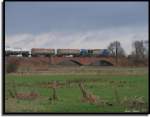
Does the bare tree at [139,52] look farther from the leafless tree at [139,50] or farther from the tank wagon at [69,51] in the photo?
the tank wagon at [69,51]

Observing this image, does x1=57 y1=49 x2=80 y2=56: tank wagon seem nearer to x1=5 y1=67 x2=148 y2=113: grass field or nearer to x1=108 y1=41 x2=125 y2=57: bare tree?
x1=5 y1=67 x2=148 y2=113: grass field

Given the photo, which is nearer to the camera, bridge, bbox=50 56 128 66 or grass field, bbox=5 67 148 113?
grass field, bbox=5 67 148 113

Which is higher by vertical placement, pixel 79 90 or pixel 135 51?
pixel 135 51

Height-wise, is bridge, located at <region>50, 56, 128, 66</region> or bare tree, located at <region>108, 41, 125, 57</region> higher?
bare tree, located at <region>108, 41, 125, 57</region>

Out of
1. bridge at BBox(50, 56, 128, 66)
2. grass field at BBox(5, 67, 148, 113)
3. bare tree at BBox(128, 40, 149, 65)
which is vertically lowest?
grass field at BBox(5, 67, 148, 113)

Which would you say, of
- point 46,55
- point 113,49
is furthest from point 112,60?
point 46,55

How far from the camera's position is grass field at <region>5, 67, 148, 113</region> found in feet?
38.1

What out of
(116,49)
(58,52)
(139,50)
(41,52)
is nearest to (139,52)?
(139,50)

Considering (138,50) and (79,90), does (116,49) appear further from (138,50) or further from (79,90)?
(79,90)

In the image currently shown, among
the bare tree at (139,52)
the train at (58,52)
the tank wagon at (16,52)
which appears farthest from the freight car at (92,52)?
the tank wagon at (16,52)

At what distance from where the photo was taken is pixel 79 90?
1171 cm

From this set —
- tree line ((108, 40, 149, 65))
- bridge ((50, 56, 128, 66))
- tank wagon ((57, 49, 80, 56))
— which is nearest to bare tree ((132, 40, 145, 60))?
tree line ((108, 40, 149, 65))

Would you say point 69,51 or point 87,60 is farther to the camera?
point 87,60

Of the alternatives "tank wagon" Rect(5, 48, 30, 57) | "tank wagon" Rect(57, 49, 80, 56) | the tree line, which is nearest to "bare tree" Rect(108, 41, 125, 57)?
the tree line
